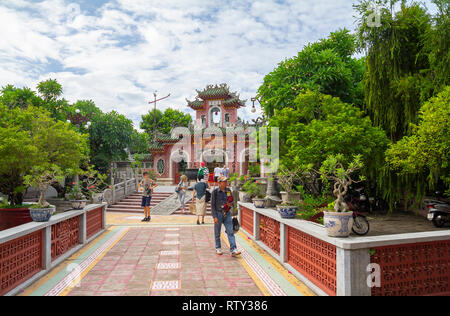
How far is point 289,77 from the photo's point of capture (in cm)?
1448

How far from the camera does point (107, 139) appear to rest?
80.0 ft

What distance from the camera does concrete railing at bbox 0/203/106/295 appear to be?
4027 mm

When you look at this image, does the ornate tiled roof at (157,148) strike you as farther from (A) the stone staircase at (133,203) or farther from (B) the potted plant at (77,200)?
(B) the potted plant at (77,200)

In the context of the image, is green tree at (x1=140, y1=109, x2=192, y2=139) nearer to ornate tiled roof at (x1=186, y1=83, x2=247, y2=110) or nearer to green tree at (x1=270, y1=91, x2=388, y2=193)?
ornate tiled roof at (x1=186, y1=83, x2=247, y2=110)

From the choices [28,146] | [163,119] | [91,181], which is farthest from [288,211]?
[163,119]

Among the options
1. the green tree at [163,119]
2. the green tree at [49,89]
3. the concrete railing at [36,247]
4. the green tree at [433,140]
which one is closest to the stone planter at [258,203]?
the green tree at [433,140]

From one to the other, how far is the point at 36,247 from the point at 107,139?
20.7m

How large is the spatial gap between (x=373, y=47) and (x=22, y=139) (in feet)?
37.7

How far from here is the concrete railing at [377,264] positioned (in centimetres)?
343

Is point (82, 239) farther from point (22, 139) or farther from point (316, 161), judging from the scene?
point (316, 161)

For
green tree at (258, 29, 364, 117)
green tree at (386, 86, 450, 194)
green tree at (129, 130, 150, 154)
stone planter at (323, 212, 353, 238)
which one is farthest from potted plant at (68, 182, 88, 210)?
green tree at (129, 130, 150, 154)

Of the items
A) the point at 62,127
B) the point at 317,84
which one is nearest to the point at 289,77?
the point at 317,84
